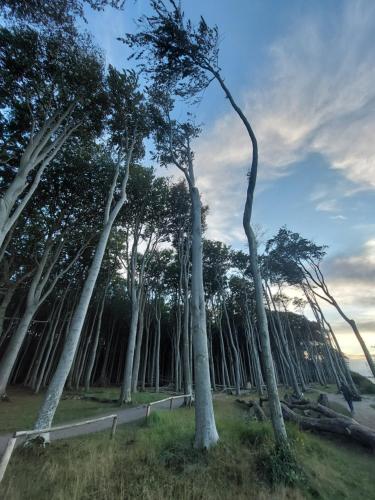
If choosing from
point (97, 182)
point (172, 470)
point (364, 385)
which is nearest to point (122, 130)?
point (97, 182)

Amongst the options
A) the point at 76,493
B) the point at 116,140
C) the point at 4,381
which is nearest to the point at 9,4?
the point at 116,140

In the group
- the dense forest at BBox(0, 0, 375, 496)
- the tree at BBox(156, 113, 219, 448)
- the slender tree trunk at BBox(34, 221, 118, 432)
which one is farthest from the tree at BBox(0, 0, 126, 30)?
the slender tree trunk at BBox(34, 221, 118, 432)

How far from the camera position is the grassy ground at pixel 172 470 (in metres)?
3.90

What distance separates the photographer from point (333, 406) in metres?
15.6

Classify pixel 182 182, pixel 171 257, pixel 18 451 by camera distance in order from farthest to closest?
pixel 171 257 < pixel 182 182 < pixel 18 451

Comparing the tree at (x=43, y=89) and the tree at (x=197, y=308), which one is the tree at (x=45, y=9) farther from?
the tree at (x=197, y=308)

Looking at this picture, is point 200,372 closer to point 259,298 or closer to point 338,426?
point 259,298

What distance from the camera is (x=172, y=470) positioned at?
4.76 meters

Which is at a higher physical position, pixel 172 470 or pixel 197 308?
pixel 197 308

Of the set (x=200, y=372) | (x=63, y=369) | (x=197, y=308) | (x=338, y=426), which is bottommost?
(x=338, y=426)

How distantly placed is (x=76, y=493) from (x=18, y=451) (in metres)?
2.56

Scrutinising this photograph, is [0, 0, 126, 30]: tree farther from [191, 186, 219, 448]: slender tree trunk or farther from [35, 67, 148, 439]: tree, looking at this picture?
[191, 186, 219, 448]: slender tree trunk

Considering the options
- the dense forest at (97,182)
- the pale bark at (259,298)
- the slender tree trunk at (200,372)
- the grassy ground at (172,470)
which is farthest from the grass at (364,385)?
the slender tree trunk at (200,372)

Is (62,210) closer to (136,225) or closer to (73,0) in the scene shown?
(136,225)
